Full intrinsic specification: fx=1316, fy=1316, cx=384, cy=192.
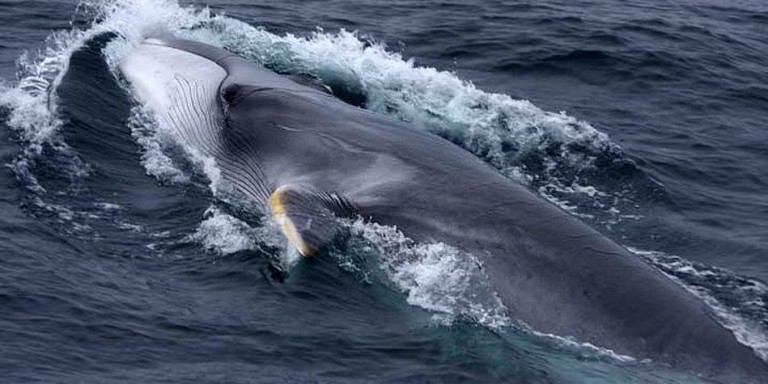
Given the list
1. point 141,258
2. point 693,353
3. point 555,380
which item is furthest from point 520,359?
point 141,258

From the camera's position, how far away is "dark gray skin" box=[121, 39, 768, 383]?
14.7m

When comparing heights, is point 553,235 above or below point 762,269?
above

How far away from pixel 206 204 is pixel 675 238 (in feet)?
23.2

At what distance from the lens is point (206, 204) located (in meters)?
18.8

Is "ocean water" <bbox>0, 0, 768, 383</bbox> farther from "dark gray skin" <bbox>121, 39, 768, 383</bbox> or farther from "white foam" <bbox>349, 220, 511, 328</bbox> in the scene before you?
"dark gray skin" <bbox>121, 39, 768, 383</bbox>

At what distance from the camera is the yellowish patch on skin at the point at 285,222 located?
16.4 metres

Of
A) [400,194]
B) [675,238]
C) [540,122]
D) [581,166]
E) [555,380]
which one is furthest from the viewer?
[540,122]

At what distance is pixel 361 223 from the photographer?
56.9ft

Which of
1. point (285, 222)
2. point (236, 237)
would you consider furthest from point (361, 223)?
point (236, 237)

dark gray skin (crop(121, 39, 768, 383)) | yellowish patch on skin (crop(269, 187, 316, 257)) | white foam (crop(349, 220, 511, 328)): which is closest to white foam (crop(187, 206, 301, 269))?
yellowish patch on skin (crop(269, 187, 316, 257))

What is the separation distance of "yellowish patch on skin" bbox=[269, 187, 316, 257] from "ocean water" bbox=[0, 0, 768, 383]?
289mm

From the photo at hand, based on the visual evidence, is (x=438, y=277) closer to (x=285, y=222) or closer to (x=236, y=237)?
(x=285, y=222)

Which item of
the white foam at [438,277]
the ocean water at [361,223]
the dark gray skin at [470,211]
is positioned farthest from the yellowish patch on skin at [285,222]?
the white foam at [438,277]

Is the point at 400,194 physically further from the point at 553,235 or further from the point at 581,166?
the point at 581,166
